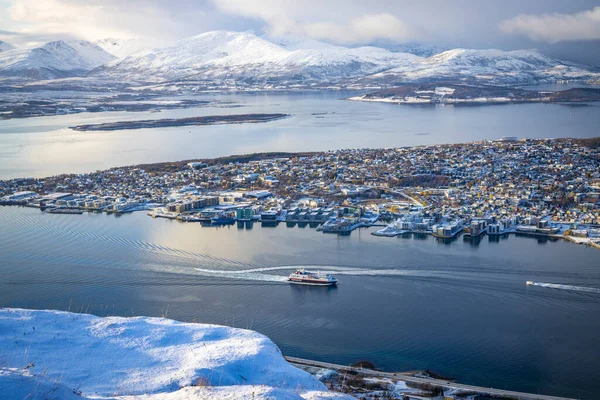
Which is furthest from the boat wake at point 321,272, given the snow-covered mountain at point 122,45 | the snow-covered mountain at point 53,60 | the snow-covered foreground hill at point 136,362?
the snow-covered mountain at point 122,45

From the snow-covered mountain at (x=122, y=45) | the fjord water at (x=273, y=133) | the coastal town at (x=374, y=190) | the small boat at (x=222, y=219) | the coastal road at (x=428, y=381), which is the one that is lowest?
the coastal road at (x=428, y=381)

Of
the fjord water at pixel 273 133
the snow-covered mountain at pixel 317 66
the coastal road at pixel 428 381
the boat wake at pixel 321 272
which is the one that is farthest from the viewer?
the snow-covered mountain at pixel 317 66

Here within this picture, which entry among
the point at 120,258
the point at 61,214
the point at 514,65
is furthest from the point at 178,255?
the point at 514,65

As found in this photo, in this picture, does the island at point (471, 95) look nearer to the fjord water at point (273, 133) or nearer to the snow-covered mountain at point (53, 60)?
the fjord water at point (273, 133)

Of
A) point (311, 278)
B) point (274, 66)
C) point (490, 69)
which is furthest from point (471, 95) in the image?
point (311, 278)

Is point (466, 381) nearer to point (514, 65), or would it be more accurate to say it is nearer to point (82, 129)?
point (82, 129)

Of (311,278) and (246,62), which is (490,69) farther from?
(311,278)
